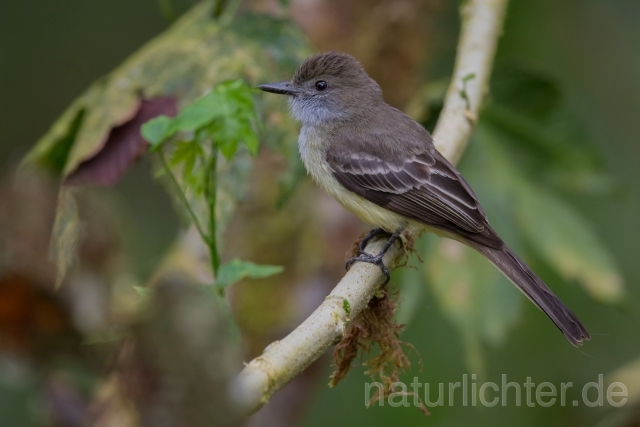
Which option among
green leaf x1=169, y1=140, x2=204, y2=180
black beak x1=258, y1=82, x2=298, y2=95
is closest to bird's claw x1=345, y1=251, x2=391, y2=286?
green leaf x1=169, y1=140, x2=204, y2=180

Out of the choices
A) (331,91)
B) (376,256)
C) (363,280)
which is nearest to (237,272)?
(363,280)

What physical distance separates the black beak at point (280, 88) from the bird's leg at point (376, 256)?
0.87m

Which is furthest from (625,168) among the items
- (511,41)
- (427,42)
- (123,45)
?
(123,45)

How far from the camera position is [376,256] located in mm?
3324

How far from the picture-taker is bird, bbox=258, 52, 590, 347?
362cm

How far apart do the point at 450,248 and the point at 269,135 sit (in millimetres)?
1155

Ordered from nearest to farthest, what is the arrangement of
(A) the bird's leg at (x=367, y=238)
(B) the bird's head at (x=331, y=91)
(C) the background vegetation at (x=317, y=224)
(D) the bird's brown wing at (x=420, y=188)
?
(C) the background vegetation at (x=317, y=224) → (A) the bird's leg at (x=367, y=238) → (D) the bird's brown wing at (x=420, y=188) → (B) the bird's head at (x=331, y=91)

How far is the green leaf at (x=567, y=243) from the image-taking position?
384cm

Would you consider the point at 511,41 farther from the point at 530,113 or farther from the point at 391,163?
→ the point at 391,163

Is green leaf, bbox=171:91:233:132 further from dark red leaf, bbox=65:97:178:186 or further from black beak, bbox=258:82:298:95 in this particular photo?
black beak, bbox=258:82:298:95

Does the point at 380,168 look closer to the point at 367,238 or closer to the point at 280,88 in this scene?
the point at 367,238

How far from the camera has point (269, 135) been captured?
362cm

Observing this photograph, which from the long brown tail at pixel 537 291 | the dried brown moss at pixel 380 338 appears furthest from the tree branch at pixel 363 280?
the long brown tail at pixel 537 291

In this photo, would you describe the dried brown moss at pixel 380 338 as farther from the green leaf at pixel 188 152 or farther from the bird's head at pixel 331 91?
the bird's head at pixel 331 91
